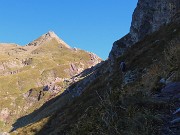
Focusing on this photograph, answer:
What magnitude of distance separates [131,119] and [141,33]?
90.6m

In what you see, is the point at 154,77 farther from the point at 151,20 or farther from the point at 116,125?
the point at 151,20

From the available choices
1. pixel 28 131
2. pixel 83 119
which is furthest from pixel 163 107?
pixel 28 131

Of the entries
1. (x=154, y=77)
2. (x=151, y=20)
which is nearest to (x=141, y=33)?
(x=151, y=20)

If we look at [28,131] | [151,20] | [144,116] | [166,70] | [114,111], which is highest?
[151,20]

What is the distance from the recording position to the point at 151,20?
93188mm

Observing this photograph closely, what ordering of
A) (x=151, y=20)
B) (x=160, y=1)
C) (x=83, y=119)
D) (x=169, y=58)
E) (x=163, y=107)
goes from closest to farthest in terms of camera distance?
(x=163, y=107) → (x=83, y=119) → (x=169, y=58) → (x=160, y=1) → (x=151, y=20)

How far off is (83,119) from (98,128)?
1782 millimetres

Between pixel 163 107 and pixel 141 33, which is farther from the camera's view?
pixel 141 33

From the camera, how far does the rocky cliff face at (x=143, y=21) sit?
286ft

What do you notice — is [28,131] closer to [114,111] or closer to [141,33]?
[141,33]

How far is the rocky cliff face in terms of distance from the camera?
8706 cm

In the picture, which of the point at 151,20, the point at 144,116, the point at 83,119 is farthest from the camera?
the point at 151,20

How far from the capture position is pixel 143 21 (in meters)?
98.1

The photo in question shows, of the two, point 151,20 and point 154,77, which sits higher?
point 151,20
